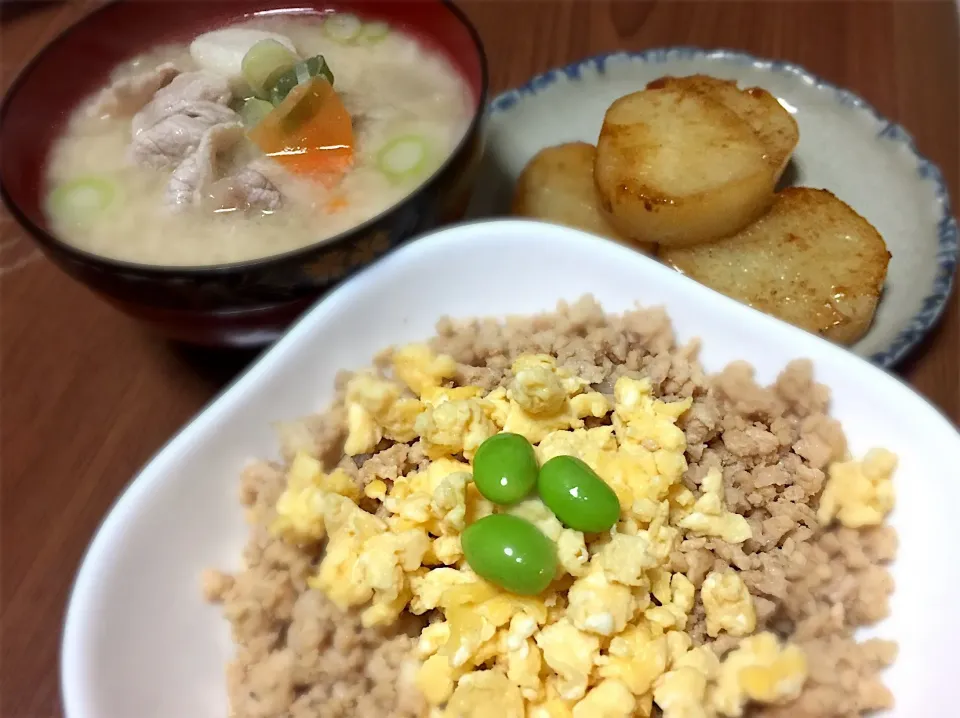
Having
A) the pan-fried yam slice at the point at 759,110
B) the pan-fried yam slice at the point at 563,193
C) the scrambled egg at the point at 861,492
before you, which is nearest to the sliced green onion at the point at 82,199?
the pan-fried yam slice at the point at 563,193

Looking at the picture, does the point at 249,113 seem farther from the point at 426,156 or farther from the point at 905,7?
the point at 905,7

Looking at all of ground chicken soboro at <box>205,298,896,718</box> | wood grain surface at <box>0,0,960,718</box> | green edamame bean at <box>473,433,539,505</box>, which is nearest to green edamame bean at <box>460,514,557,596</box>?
green edamame bean at <box>473,433,539,505</box>

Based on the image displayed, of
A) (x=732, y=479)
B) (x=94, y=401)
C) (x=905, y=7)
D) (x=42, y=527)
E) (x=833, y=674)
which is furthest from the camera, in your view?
(x=905, y=7)

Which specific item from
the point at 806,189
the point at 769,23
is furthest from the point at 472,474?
the point at 769,23

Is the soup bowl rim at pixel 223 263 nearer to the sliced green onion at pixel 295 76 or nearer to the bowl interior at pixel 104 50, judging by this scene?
the bowl interior at pixel 104 50

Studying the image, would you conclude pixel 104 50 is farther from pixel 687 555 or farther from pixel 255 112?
pixel 687 555

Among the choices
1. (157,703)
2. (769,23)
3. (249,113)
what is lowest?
(157,703)
